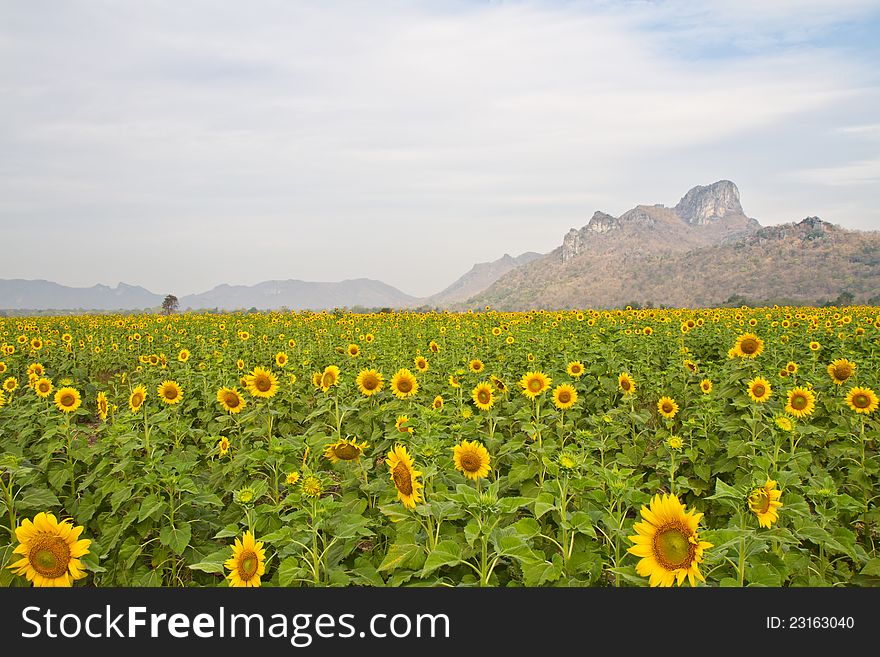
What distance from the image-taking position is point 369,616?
8.21 feet

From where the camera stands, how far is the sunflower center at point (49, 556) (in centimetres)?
271

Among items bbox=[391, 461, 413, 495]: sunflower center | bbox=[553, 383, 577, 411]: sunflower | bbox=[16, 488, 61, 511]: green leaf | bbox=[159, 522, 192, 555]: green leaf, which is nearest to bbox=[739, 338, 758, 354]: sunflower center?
bbox=[553, 383, 577, 411]: sunflower

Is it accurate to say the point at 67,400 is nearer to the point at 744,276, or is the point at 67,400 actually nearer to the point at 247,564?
the point at 247,564

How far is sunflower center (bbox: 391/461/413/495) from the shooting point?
313 centimetres

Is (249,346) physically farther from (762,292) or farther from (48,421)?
(762,292)

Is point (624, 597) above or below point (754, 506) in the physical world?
below

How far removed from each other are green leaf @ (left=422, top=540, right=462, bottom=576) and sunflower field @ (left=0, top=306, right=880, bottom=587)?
0.04ft

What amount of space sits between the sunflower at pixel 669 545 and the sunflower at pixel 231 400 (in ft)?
16.1

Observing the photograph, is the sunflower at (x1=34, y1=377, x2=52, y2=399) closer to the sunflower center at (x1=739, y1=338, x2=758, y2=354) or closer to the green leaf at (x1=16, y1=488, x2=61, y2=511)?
the green leaf at (x1=16, y1=488, x2=61, y2=511)

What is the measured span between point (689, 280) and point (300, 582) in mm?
129978

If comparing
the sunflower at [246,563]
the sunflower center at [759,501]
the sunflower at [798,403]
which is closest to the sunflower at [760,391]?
the sunflower at [798,403]

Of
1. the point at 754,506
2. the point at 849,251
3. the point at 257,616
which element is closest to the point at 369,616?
the point at 257,616

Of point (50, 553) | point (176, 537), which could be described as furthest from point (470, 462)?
point (50, 553)

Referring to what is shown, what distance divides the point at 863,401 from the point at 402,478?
506 cm
